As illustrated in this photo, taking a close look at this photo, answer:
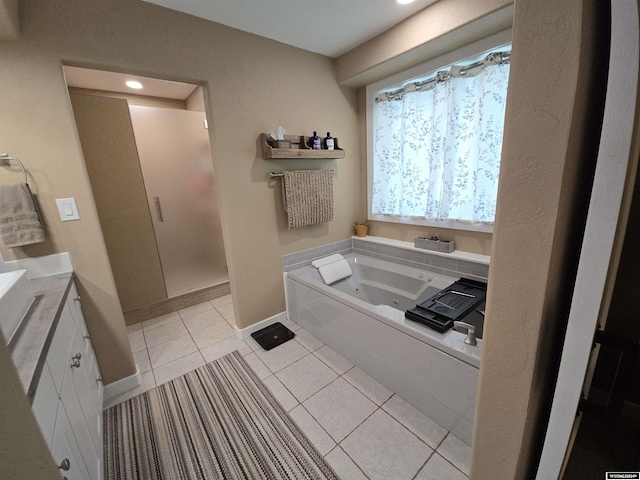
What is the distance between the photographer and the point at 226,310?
297 cm

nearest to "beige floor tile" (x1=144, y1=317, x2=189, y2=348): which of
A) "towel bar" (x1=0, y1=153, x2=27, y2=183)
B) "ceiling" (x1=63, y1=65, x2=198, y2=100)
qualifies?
"towel bar" (x1=0, y1=153, x2=27, y2=183)

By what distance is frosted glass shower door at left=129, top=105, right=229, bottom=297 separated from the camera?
2688mm

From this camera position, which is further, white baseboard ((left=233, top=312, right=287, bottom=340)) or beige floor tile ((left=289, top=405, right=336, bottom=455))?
white baseboard ((left=233, top=312, right=287, bottom=340))

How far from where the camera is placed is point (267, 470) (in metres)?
1.34

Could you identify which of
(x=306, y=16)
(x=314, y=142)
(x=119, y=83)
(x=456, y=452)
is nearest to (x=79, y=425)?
(x=456, y=452)

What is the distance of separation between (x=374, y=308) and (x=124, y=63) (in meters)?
2.26

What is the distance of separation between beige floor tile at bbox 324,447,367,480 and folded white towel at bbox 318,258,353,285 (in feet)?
4.39

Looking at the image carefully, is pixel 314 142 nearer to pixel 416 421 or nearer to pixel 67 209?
pixel 67 209

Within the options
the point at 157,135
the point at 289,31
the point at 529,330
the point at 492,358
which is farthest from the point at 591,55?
the point at 157,135

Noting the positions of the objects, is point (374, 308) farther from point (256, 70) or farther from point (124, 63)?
point (124, 63)

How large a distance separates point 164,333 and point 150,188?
149cm

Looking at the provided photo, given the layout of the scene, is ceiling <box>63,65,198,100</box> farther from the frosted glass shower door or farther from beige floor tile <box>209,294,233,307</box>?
beige floor tile <box>209,294,233,307</box>

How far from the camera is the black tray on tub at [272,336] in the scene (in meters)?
2.32

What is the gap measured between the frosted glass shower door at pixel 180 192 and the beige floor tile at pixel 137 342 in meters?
0.52
